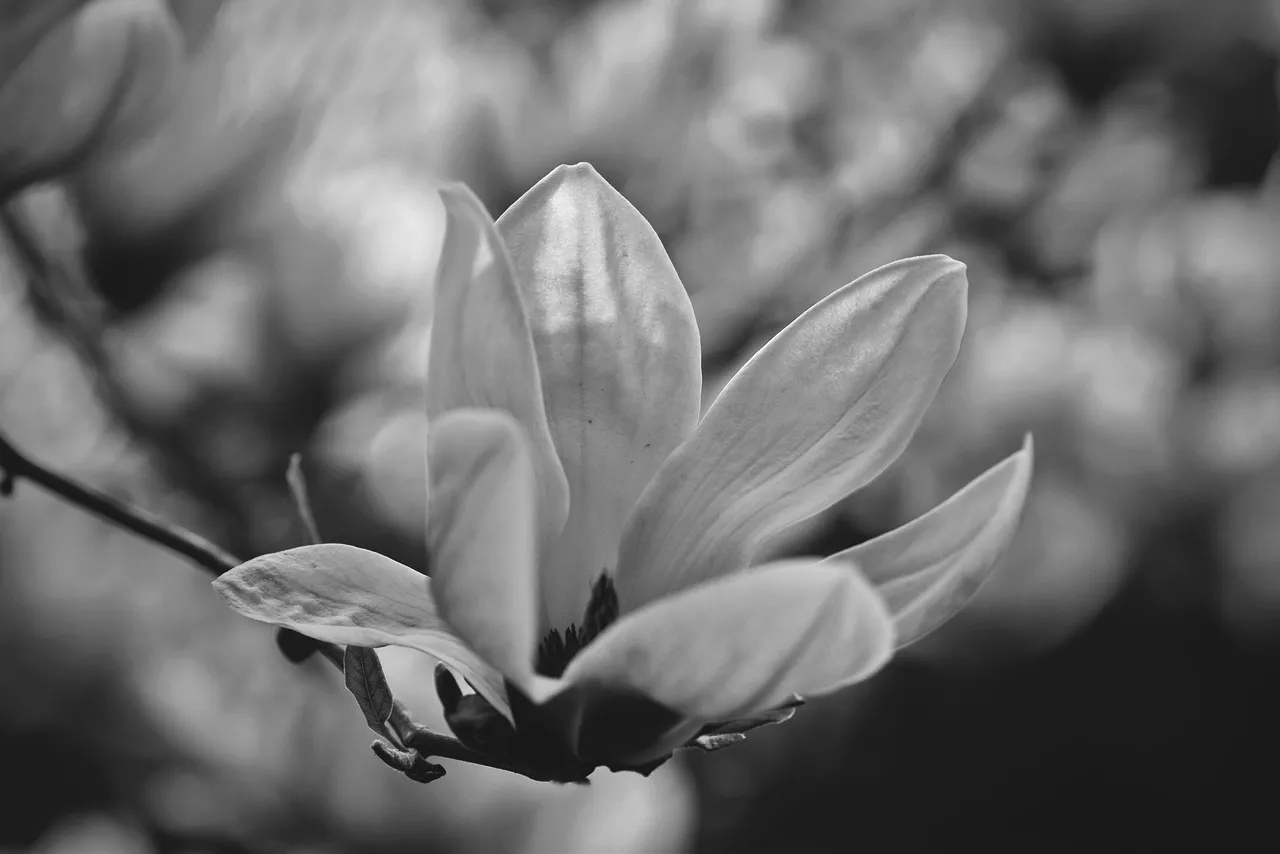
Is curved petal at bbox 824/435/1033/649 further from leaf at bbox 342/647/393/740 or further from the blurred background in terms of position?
the blurred background

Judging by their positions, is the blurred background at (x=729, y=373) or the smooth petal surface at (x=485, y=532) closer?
the smooth petal surface at (x=485, y=532)

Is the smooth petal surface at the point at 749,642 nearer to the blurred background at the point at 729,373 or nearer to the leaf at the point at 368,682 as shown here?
the leaf at the point at 368,682

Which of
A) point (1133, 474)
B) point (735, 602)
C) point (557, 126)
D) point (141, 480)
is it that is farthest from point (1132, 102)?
point (735, 602)

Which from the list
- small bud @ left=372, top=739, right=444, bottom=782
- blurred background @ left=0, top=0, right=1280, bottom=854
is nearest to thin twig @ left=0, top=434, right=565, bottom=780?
small bud @ left=372, top=739, right=444, bottom=782

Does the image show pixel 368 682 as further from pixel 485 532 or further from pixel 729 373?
pixel 729 373

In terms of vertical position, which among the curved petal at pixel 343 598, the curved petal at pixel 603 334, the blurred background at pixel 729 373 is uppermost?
the curved petal at pixel 603 334

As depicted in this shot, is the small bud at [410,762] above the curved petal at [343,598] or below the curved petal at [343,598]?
below

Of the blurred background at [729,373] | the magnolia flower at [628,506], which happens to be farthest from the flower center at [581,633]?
the blurred background at [729,373]

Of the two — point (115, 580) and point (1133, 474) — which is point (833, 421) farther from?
point (1133, 474)
